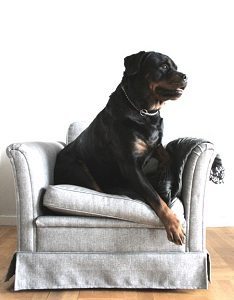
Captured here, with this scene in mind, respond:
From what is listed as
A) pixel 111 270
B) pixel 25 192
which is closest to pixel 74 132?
pixel 25 192

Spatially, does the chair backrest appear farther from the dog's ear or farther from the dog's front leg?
the dog's front leg

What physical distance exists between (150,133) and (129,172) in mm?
248

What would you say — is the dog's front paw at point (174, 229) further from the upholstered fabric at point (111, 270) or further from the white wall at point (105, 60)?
the white wall at point (105, 60)

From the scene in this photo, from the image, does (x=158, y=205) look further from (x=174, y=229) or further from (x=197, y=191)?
(x=197, y=191)

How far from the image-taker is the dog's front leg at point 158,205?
1.93 metres

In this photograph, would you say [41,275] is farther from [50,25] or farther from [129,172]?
[50,25]

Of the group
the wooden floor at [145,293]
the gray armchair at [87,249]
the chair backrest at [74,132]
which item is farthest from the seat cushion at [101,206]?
the chair backrest at [74,132]

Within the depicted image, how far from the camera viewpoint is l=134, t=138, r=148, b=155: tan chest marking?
7.09 feet

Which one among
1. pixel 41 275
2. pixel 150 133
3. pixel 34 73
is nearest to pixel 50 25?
pixel 34 73

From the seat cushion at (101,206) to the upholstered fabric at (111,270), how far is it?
194 millimetres

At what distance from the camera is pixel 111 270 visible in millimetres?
2035

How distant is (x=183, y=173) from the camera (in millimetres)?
2152

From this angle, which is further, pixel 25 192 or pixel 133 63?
pixel 133 63

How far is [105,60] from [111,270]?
6.75 feet
